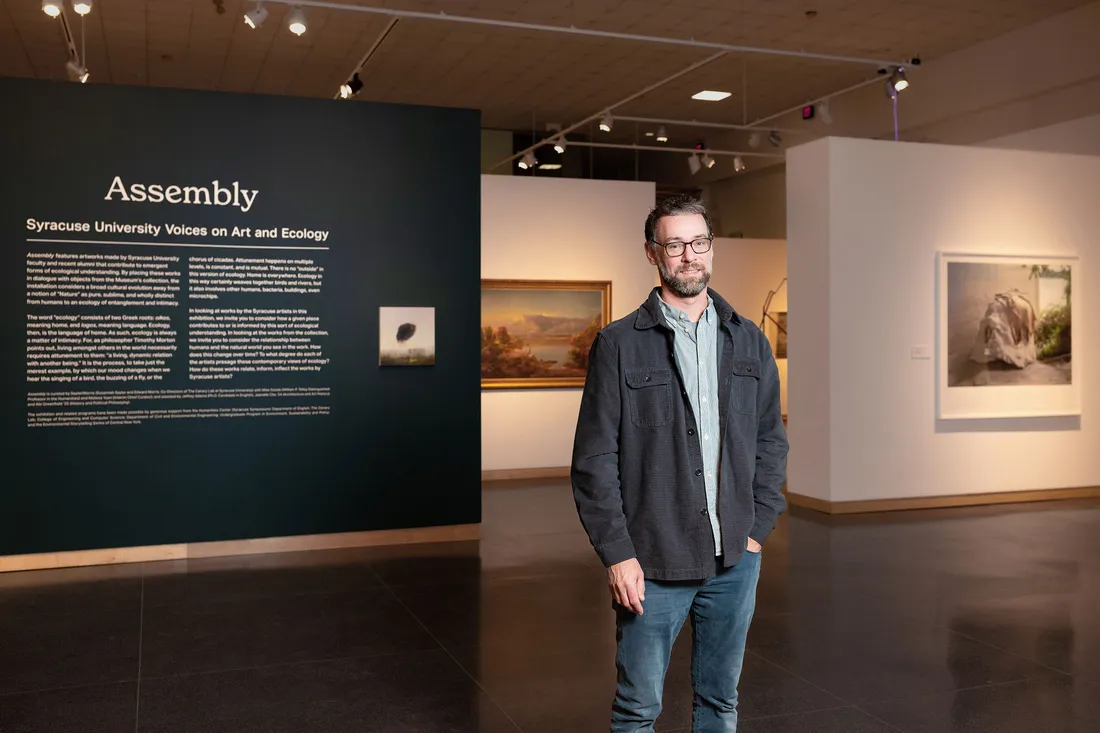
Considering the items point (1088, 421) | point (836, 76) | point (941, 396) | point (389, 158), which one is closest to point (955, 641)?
point (941, 396)

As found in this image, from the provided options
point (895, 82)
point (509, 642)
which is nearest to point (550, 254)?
point (895, 82)

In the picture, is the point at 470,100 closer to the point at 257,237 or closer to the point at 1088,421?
the point at 257,237

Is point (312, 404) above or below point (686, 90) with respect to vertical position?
below

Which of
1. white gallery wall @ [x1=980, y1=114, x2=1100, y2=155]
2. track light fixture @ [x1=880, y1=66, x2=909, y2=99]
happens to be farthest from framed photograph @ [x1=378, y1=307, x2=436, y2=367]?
white gallery wall @ [x1=980, y1=114, x2=1100, y2=155]

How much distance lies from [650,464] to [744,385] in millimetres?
394

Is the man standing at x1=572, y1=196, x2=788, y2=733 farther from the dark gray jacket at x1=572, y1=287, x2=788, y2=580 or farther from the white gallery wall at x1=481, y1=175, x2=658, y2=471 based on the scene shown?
the white gallery wall at x1=481, y1=175, x2=658, y2=471

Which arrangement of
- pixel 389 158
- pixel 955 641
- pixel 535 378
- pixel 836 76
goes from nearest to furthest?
pixel 955 641
pixel 389 158
pixel 535 378
pixel 836 76

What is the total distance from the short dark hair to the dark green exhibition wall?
5609 millimetres

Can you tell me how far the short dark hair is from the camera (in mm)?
2861

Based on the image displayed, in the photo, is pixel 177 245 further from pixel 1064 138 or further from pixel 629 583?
pixel 1064 138

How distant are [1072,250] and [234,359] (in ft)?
27.6

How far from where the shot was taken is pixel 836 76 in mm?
14000

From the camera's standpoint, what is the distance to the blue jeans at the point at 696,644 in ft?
9.45

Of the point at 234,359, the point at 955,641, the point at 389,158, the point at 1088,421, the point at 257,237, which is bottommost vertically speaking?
the point at 955,641
